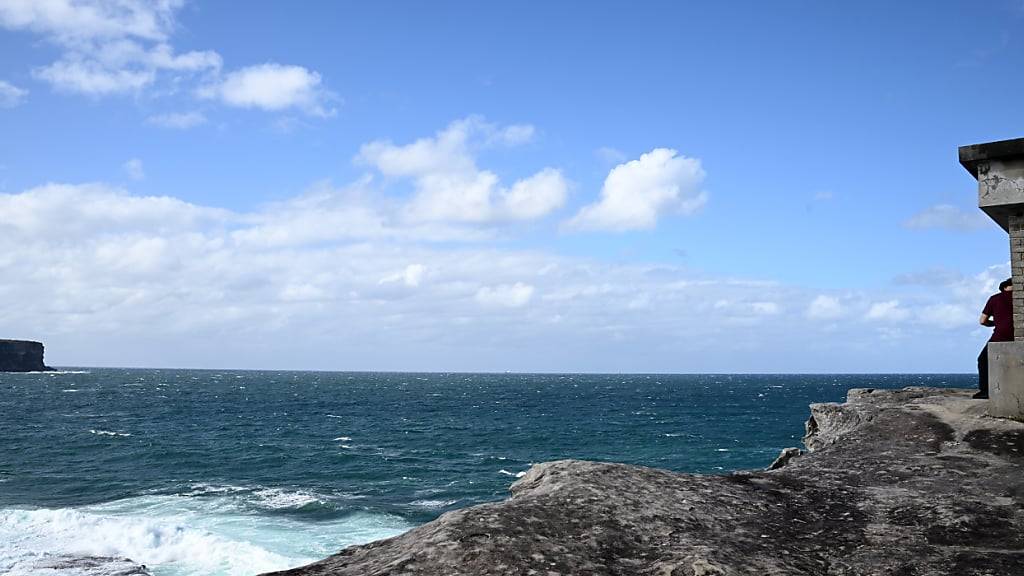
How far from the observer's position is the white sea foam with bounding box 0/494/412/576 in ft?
80.4

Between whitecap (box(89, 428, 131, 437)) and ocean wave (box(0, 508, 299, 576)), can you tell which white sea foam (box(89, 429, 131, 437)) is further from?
ocean wave (box(0, 508, 299, 576))

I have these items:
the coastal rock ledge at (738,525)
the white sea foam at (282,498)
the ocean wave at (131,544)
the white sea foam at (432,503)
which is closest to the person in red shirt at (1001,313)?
the coastal rock ledge at (738,525)

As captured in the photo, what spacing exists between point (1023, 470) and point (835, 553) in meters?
4.55

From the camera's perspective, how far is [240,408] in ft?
330

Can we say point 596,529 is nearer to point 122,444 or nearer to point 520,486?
point 520,486

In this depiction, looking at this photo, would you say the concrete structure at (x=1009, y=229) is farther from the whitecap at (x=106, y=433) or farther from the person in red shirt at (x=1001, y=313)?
the whitecap at (x=106, y=433)

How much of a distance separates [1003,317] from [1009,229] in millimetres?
1833

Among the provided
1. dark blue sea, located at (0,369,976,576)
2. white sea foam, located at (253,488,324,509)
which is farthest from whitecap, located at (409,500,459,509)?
white sea foam, located at (253,488,324,509)

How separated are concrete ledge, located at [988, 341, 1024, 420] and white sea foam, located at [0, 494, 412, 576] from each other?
20.8 m

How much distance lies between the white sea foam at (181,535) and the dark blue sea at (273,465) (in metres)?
0.08

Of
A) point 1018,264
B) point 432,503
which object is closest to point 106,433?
point 432,503

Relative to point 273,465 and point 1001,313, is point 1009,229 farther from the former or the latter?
point 273,465

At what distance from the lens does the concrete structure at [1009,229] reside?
40.1ft

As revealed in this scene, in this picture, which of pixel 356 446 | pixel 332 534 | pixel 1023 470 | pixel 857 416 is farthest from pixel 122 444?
pixel 1023 470
